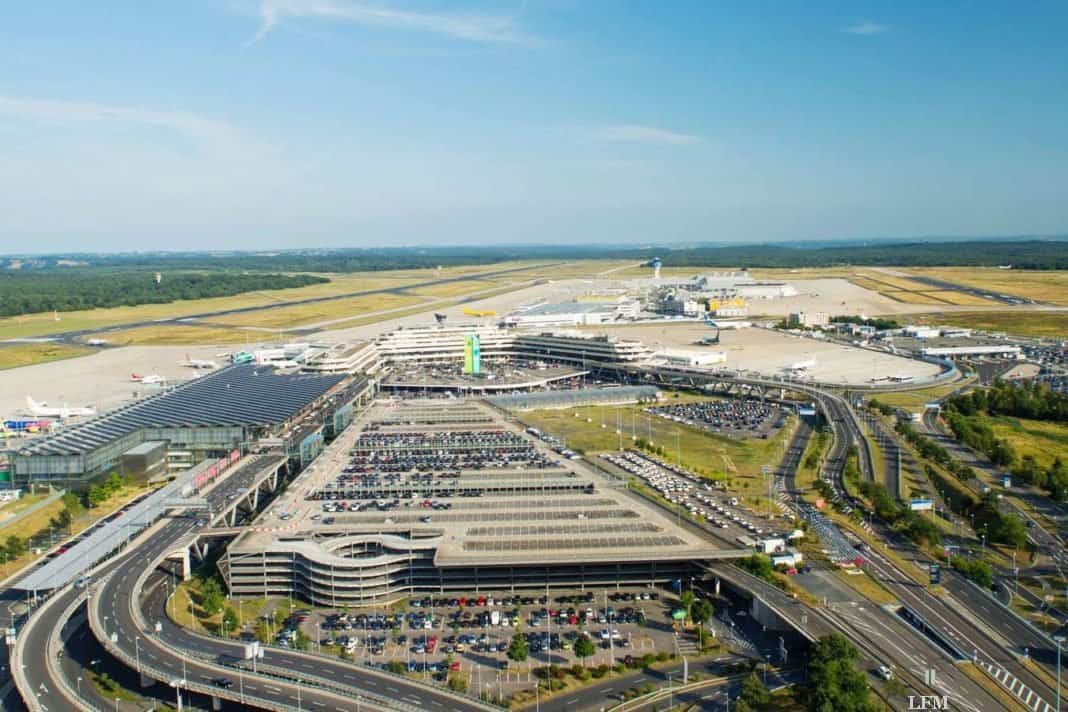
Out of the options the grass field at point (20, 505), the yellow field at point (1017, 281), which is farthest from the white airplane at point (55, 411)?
the yellow field at point (1017, 281)

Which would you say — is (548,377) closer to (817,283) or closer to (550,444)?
(550,444)

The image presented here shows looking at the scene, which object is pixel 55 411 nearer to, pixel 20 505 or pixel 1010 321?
pixel 20 505

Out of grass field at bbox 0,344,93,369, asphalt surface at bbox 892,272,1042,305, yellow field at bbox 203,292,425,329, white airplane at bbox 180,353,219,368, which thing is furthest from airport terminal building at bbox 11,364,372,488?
asphalt surface at bbox 892,272,1042,305

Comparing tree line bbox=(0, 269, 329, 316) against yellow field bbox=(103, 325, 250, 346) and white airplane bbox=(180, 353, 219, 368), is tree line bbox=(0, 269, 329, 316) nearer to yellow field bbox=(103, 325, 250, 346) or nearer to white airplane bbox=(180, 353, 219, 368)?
yellow field bbox=(103, 325, 250, 346)

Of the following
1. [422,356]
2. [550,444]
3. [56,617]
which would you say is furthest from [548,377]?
[56,617]

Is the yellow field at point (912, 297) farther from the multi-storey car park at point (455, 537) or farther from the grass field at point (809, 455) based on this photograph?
the multi-storey car park at point (455, 537)

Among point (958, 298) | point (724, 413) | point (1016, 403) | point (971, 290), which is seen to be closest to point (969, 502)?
point (724, 413)
